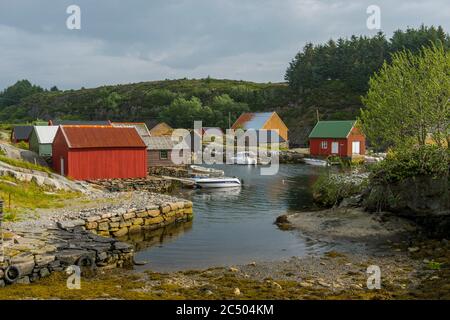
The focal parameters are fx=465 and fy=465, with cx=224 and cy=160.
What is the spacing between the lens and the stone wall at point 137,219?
24.2 m

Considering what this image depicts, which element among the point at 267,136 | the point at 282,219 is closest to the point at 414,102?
the point at 282,219

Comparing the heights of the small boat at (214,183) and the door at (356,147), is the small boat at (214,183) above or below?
below

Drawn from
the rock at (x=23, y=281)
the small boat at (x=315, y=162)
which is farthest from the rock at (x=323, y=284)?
the small boat at (x=315, y=162)

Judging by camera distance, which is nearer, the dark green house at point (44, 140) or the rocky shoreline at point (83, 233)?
the rocky shoreline at point (83, 233)

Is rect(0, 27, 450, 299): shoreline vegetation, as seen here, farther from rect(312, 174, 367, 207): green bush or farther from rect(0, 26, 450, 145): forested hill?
rect(0, 26, 450, 145): forested hill

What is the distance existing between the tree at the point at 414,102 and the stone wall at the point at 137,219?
14.3 meters

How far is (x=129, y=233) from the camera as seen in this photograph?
2555 cm

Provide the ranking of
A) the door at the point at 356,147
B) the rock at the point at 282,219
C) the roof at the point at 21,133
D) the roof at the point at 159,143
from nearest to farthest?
the rock at the point at 282,219 < the roof at the point at 159,143 < the roof at the point at 21,133 < the door at the point at 356,147

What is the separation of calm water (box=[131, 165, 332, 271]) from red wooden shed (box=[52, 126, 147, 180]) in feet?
17.5

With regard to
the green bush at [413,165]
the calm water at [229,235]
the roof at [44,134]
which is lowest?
the calm water at [229,235]

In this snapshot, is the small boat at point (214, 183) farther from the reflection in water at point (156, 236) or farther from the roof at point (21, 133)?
the roof at point (21, 133)

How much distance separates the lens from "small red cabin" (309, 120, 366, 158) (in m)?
70.8

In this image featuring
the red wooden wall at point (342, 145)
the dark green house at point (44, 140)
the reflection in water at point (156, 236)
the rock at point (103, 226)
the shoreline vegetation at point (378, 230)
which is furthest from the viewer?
the red wooden wall at point (342, 145)

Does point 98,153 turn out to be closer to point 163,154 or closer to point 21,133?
point 163,154
